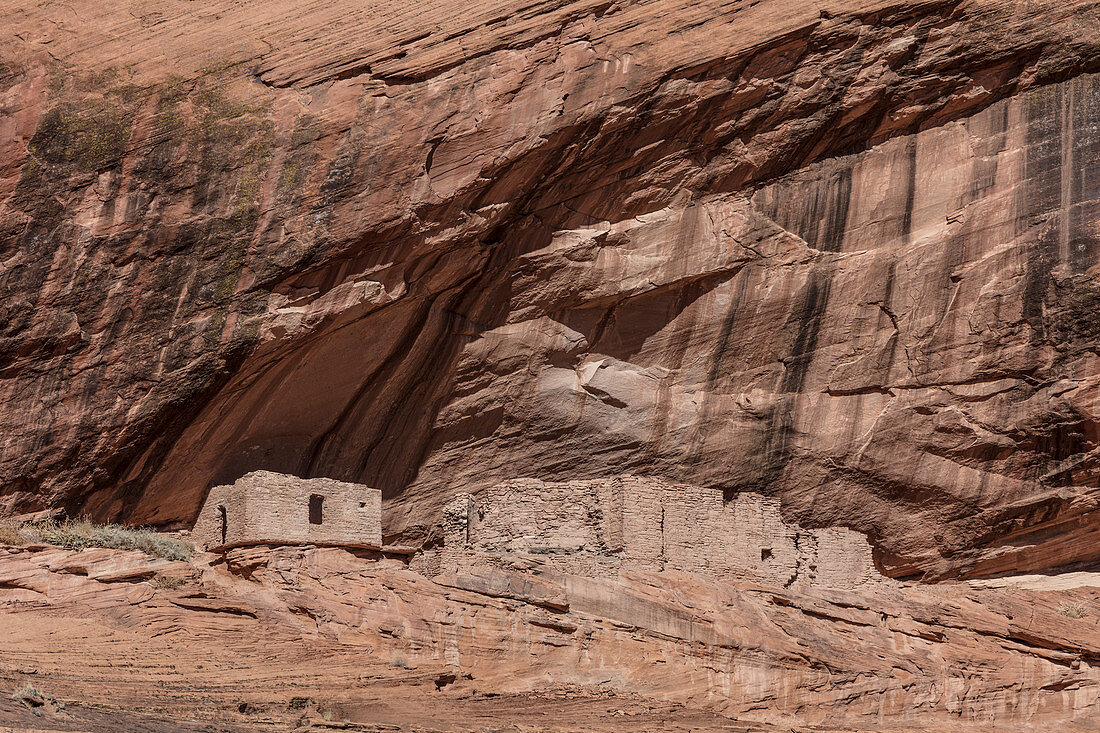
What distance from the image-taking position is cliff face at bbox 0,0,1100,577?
20.2 m

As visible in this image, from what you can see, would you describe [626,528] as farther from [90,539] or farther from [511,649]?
[90,539]

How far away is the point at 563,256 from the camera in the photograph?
21688 mm

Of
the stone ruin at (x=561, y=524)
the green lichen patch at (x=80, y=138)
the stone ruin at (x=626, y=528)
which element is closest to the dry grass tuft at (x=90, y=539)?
the stone ruin at (x=561, y=524)

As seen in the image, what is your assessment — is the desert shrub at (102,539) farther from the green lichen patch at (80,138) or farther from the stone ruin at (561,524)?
the green lichen patch at (80,138)

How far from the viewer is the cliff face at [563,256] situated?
20219mm

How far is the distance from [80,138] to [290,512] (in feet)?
19.6

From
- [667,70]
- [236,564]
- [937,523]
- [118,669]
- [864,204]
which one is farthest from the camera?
[937,523]

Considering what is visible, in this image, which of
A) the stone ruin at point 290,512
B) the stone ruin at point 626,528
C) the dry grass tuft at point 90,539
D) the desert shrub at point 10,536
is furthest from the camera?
the stone ruin at point 626,528

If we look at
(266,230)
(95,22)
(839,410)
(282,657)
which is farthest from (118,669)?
(839,410)

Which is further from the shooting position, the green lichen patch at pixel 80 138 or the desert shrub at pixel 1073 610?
the desert shrub at pixel 1073 610

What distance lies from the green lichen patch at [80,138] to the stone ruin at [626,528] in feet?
23.0

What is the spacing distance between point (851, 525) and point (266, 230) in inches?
418

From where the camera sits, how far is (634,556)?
21.0 meters

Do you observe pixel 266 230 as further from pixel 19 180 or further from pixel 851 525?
pixel 851 525
